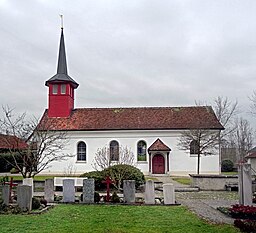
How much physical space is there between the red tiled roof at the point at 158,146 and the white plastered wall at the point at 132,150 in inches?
20.3

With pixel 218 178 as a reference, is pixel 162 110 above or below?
above

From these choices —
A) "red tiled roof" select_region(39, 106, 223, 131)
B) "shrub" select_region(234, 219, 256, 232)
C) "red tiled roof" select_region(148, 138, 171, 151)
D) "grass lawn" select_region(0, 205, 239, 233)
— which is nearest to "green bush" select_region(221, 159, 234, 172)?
"red tiled roof" select_region(39, 106, 223, 131)

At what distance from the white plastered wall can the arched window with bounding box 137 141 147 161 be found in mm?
373

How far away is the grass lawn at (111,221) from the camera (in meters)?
9.63

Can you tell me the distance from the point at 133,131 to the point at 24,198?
27.7 meters

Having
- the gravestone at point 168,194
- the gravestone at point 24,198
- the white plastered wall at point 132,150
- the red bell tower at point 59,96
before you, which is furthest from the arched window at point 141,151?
the gravestone at point 24,198

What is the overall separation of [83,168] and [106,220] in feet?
97.6

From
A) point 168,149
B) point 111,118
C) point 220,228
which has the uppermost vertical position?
point 111,118

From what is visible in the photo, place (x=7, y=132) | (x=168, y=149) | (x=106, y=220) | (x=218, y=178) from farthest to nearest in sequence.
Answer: (x=168, y=149) < (x=7, y=132) < (x=218, y=178) < (x=106, y=220)

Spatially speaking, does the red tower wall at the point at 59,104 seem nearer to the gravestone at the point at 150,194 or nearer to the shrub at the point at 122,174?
the shrub at the point at 122,174

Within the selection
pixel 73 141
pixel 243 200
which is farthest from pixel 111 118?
pixel 243 200

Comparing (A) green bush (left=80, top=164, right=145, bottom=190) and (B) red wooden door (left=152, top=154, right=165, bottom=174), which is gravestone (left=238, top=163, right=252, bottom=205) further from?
(B) red wooden door (left=152, top=154, right=165, bottom=174)

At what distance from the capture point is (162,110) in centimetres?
4250

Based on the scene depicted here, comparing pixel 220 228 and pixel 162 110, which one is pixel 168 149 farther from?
pixel 220 228
